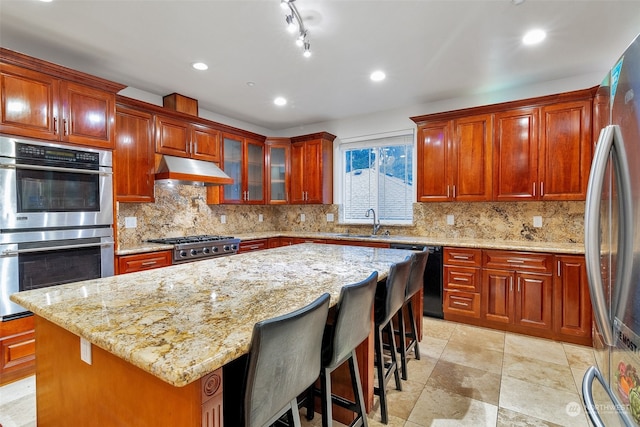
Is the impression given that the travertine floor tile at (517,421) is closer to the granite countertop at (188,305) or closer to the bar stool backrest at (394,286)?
the bar stool backrest at (394,286)

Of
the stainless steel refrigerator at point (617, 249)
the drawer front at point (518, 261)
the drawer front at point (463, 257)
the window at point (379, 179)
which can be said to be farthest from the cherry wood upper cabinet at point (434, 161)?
the stainless steel refrigerator at point (617, 249)

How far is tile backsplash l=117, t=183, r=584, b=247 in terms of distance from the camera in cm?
344

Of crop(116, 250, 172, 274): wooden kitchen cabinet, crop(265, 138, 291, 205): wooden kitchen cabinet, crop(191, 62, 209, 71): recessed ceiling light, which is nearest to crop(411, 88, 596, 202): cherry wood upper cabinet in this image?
crop(265, 138, 291, 205): wooden kitchen cabinet

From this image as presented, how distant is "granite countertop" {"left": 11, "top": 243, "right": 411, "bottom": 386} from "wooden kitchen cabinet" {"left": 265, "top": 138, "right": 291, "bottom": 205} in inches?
115

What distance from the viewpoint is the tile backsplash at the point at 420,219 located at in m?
3.44

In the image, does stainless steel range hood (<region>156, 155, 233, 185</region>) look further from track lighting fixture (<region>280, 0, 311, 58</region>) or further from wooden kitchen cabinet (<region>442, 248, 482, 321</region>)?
wooden kitchen cabinet (<region>442, 248, 482, 321</region>)

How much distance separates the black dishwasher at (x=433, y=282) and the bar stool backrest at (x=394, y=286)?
171cm

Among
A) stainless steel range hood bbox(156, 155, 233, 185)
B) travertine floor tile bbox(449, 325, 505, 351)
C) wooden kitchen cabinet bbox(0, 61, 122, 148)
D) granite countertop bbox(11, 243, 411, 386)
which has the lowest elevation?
travertine floor tile bbox(449, 325, 505, 351)

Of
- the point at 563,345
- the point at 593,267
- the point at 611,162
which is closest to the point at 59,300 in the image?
the point at 593,267

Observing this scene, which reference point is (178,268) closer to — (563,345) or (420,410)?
(420,410)

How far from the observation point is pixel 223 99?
13.1 feet

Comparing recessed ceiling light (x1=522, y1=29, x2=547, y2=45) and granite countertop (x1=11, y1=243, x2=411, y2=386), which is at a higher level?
recessed ceiling light (x1=522, y1=29, x2=547, y2=45)

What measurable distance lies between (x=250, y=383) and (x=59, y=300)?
101cm

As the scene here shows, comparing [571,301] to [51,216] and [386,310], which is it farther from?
[51,216]
